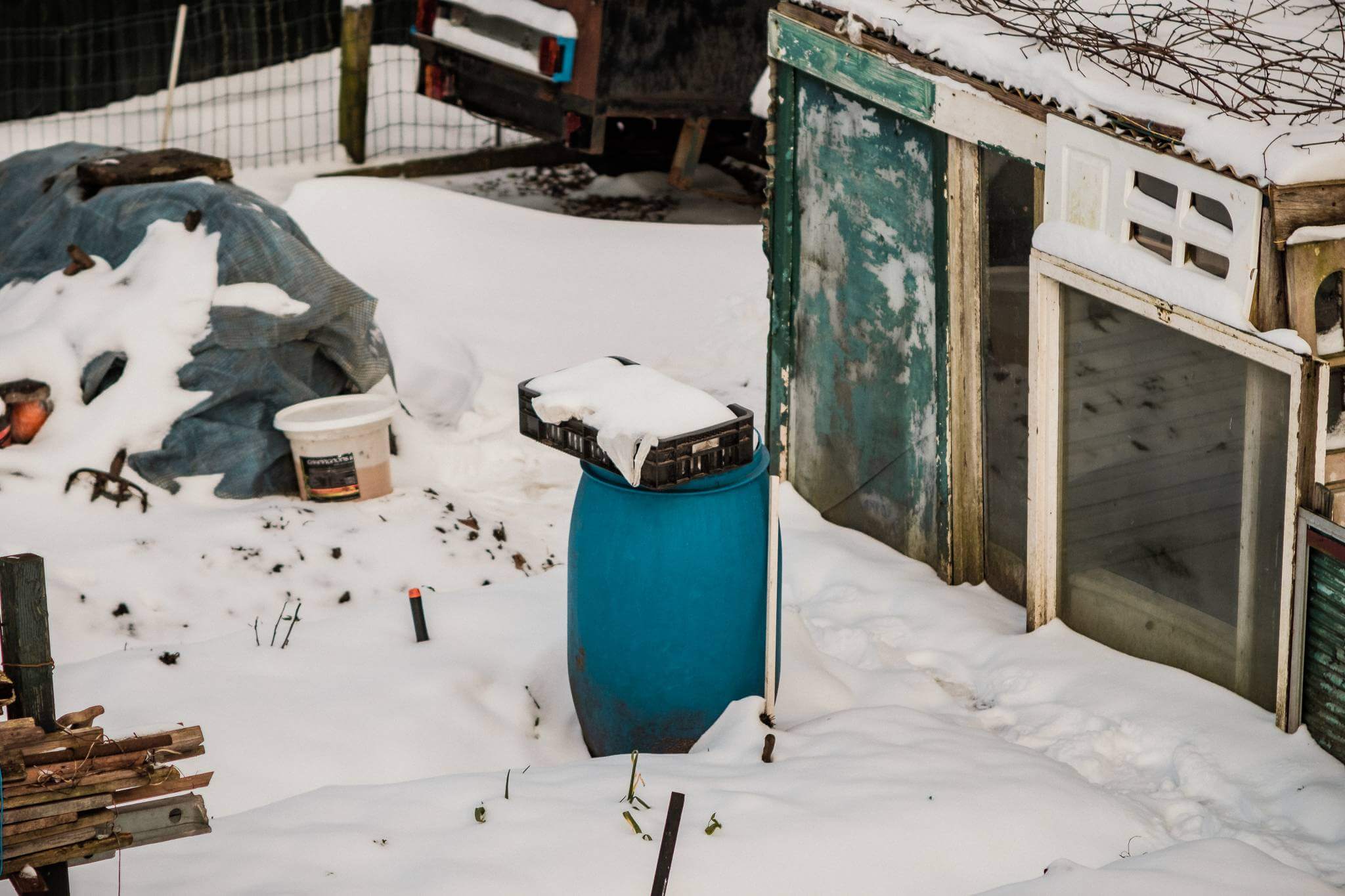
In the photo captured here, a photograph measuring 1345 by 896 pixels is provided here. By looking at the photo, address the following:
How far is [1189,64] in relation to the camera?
442cm

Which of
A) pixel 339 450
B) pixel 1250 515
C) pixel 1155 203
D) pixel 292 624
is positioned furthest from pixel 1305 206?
pixel 339 450

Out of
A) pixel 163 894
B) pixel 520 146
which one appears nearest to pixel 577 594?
pixel 163 894

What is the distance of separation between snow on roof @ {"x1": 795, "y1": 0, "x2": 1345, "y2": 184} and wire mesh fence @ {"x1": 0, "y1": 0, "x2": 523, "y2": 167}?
8.17m

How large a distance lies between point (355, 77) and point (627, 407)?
8017mm

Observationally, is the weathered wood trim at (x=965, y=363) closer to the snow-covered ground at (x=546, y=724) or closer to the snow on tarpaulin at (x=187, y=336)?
the snow-covered ground at (x=546, y=724)

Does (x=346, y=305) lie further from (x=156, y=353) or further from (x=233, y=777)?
(x=233, y=777)

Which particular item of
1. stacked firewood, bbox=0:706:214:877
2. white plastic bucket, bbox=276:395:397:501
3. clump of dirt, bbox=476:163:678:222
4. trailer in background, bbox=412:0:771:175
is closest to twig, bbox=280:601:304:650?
white plastic bucket, bbox=276:395:397:501

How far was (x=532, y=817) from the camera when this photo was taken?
3.94 meters

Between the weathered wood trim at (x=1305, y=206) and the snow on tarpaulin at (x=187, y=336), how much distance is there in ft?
14.6

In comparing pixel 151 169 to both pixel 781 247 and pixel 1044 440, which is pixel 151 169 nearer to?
pixel 781 247

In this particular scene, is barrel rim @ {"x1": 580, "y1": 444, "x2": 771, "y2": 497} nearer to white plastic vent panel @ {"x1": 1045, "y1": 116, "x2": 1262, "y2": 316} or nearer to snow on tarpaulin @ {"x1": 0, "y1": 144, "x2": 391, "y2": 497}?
white plastic vent panel @ {"x1": 1045, "y1": 116, "x2": 1262, "y2": 316}

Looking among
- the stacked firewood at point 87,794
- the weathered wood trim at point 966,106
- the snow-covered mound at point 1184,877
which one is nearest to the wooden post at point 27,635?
the stacked firewood at point 87,794

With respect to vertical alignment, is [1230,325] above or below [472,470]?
above

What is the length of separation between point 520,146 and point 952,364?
754 centimetres
